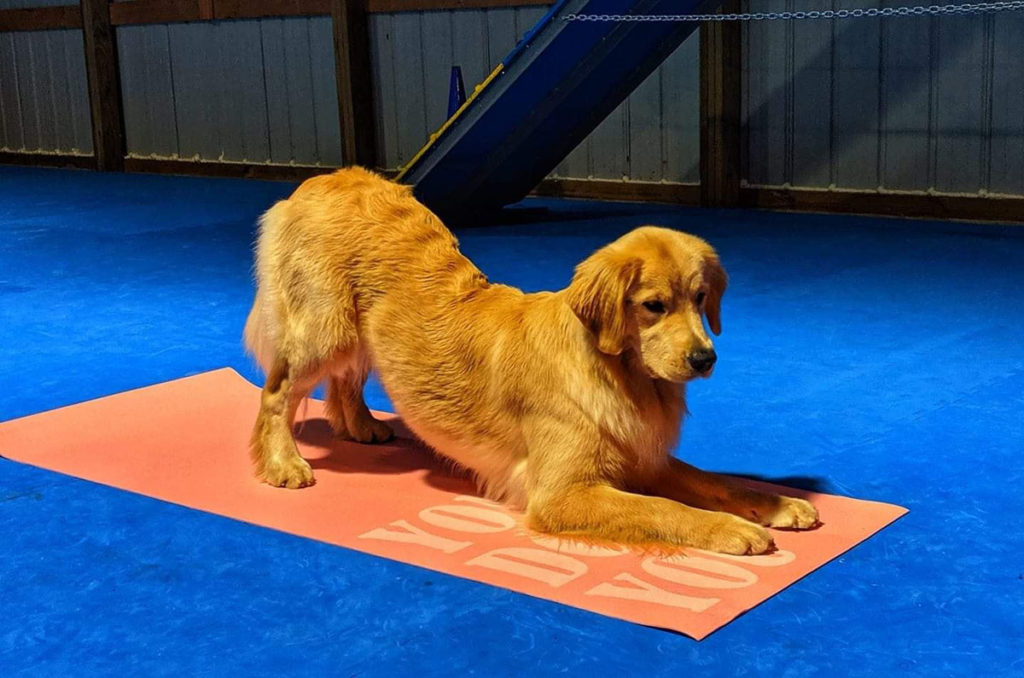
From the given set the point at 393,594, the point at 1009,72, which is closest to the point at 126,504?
the point at 393,594

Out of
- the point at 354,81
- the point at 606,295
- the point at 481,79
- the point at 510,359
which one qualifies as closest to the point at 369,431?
the point at 510,359

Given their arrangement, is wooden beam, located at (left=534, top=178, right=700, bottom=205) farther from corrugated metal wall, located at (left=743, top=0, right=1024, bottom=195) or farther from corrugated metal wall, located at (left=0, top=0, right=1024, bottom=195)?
corrugated metal wall, located at (left=743, top=0, right=1024, bottom=195)

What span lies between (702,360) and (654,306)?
8.2 inches

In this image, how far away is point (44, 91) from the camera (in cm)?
1520

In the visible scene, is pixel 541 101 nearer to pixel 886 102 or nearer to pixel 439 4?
pixel 886 102

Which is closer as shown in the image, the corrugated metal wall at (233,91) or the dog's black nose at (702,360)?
the dog's black nose at (702,360)

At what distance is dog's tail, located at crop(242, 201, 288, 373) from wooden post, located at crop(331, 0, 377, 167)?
754 centimetres

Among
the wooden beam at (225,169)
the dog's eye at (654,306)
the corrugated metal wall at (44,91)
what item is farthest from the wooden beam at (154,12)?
the dog's eye at (654,306)

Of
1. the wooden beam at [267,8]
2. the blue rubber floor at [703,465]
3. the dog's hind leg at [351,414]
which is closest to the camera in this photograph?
the blue rubber floor at [703,465]

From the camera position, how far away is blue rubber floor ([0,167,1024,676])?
297 centimetres

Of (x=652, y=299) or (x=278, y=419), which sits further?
(x=278, y=419)

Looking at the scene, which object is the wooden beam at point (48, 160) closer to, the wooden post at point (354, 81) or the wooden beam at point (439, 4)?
the wooden post at point (354, 81)

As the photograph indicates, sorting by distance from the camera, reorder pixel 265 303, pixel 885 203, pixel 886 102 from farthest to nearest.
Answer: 1. pixel 885 203
2. pixel 886 102
3. pixel 265 303

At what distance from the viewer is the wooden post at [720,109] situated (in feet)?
31.8
